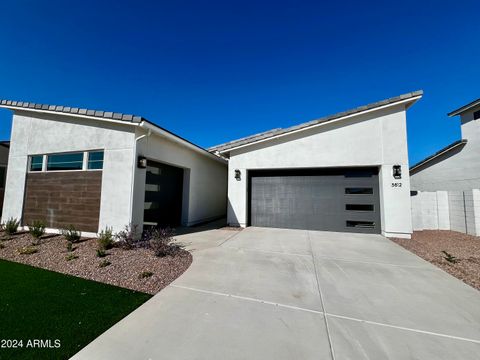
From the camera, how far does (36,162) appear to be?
8.04 metres

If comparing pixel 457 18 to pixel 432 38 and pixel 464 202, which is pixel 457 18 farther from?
pixel 464 202

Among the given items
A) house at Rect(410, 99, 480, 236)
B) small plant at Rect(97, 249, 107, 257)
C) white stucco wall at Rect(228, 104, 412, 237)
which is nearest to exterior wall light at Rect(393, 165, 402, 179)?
white stucco wall at Rect(228, 104, 412, 237)

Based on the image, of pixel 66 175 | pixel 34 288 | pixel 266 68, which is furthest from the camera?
pixel 266 68

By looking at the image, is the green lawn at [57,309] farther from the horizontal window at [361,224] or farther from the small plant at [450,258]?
the horizontal window at [361,224]

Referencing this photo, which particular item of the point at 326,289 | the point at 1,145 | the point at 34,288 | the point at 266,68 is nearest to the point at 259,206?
the point at 326,289

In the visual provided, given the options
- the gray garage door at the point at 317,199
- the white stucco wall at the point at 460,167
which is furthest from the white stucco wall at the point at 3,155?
the white stucco wall at the point at 460,167

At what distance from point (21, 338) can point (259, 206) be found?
8.37 m

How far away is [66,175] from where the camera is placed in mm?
7340

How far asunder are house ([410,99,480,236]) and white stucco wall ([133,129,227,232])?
32.8ft

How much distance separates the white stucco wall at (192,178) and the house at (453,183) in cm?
1001

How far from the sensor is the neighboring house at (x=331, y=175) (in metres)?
7.89

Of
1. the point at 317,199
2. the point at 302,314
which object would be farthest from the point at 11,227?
the point at 317,199

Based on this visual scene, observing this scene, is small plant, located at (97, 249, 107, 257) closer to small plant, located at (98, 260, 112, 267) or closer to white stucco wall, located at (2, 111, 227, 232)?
small plant, located at (98, 260, 112, 267)

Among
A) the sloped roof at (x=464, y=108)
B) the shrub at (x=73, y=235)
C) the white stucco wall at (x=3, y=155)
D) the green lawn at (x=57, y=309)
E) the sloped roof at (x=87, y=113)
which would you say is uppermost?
the sloped roof at (x=464, y=108)
